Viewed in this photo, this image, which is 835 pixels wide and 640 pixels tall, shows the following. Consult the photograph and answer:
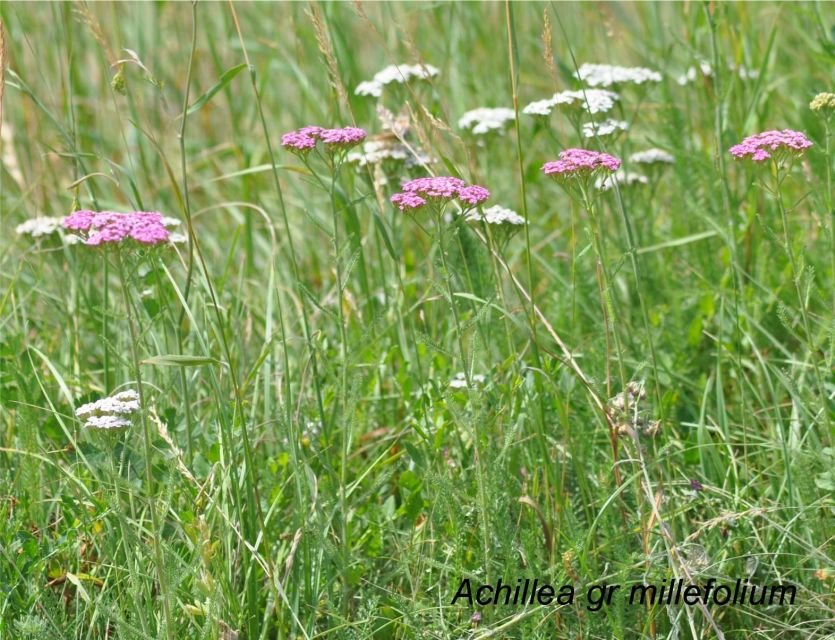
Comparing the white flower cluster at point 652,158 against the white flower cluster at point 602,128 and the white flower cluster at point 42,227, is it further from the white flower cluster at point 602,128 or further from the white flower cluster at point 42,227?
the white flower cluster at point 42,227

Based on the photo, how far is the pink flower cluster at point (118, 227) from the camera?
146 cm

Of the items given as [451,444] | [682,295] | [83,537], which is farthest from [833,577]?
[83,537]

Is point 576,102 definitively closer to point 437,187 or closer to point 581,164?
point 581,164

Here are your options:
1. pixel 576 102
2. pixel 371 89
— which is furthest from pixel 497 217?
pixel 371 89

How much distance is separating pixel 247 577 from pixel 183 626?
0.18 m

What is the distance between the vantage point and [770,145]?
1762 millimetres

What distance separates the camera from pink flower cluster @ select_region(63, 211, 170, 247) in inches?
57.7

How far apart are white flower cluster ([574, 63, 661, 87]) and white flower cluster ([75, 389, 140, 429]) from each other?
1.52 m

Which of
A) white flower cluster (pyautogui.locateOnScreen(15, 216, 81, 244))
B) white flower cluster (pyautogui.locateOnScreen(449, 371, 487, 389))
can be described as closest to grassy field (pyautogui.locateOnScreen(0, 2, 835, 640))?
white flower cluster (pyautogui.locateOnScreen(449, 371, 487, 389))

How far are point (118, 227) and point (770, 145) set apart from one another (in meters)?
1.13

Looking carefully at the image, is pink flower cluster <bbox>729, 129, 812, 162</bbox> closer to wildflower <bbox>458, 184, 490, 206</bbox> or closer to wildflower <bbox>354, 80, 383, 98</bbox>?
wildflower <bbox>458, 184, 490, 206</bbox>

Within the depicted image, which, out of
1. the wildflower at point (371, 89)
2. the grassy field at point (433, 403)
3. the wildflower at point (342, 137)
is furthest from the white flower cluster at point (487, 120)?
the wildflower at point (342, 137)

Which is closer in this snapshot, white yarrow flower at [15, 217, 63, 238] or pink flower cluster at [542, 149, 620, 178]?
pink flower cluster at [542, 149, 620, 178]

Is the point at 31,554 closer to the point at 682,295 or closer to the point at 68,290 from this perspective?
the point at 68,290
